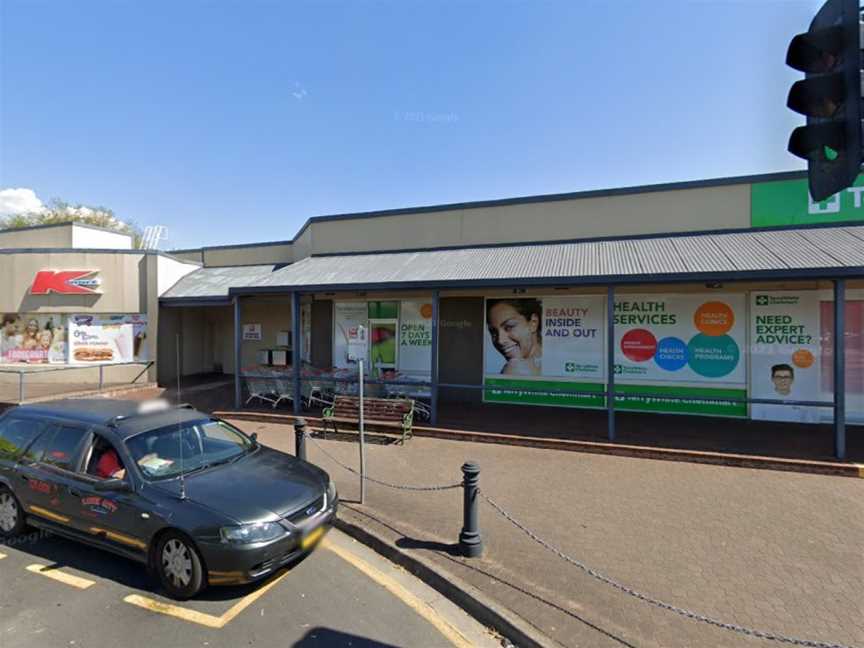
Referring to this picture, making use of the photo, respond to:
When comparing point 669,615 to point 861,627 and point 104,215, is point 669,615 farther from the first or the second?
point 104,215

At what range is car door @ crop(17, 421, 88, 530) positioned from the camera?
4.53 metres

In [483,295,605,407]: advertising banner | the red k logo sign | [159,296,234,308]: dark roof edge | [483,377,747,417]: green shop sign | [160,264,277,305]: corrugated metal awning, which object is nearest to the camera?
[483,377,747,417]: green shop sign

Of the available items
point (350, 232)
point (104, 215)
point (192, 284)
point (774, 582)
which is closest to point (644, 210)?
point (350, 232)

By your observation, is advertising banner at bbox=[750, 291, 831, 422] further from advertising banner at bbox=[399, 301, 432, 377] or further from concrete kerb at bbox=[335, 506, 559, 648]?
concrete kerb at bbox=[335, 506, 559, 648]

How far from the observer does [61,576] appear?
4.22 meters

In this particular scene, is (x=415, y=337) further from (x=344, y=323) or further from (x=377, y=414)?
(x=377, y=414)

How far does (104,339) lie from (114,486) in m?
12.6

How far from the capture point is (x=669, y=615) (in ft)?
11.3

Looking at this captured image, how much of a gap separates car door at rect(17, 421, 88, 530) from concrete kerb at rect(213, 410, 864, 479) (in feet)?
17.0

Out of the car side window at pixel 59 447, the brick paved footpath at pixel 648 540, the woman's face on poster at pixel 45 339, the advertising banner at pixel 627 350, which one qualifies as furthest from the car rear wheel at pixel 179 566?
the woman's face on poster at pixel 45 339

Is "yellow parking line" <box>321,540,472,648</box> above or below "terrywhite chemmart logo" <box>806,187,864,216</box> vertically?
below

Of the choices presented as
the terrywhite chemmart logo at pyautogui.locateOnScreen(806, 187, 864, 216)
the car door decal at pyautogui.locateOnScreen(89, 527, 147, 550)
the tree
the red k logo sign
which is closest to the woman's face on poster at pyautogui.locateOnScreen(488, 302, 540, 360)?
the terrywhite chemmart logo at pyautogui.locateOnScreen(806, 187, 864, 216)

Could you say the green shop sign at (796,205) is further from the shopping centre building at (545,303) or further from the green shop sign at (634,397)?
the green shop sign at (634,397)

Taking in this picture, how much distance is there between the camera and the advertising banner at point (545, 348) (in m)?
11.0
